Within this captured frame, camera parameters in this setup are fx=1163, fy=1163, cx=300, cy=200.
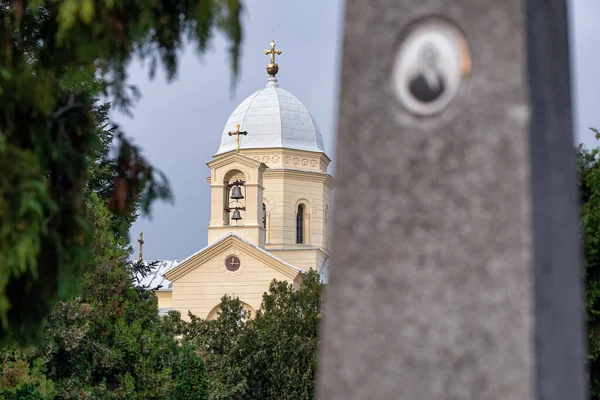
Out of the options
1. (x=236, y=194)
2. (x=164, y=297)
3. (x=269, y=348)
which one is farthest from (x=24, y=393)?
(x=164, y=297)

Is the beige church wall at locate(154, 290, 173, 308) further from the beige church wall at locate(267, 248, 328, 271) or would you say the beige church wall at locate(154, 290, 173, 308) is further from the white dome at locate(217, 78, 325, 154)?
the white dome at locate(217, 78, 325, 154)

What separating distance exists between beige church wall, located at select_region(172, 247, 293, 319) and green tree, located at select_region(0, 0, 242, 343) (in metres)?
42.3

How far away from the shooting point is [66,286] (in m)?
7.34

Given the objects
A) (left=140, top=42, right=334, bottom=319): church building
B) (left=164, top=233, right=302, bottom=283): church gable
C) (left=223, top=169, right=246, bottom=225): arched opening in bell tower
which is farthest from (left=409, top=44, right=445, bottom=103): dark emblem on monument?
(left=223, top=169, right=246, bottom=225): arched opening in bell tower

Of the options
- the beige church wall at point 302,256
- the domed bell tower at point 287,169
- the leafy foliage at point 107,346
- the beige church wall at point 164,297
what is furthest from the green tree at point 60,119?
the beige church wall at point 164,297

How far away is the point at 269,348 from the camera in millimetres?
35469

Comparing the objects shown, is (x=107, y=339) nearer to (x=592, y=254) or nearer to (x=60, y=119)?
(x=592, y=254)

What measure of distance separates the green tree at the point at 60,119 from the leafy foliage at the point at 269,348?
26.2m

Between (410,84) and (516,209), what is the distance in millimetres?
865

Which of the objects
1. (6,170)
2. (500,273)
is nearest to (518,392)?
(500,273)

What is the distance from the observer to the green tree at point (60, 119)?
679cm

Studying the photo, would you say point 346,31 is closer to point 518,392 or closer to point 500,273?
point 500,273

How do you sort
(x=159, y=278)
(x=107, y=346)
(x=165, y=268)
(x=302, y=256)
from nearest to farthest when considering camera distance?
(x=107, y=346) < (x=302, y=256) < (x=159, y=278) < (x=165, y=268)

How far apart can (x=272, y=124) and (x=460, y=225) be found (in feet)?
171
